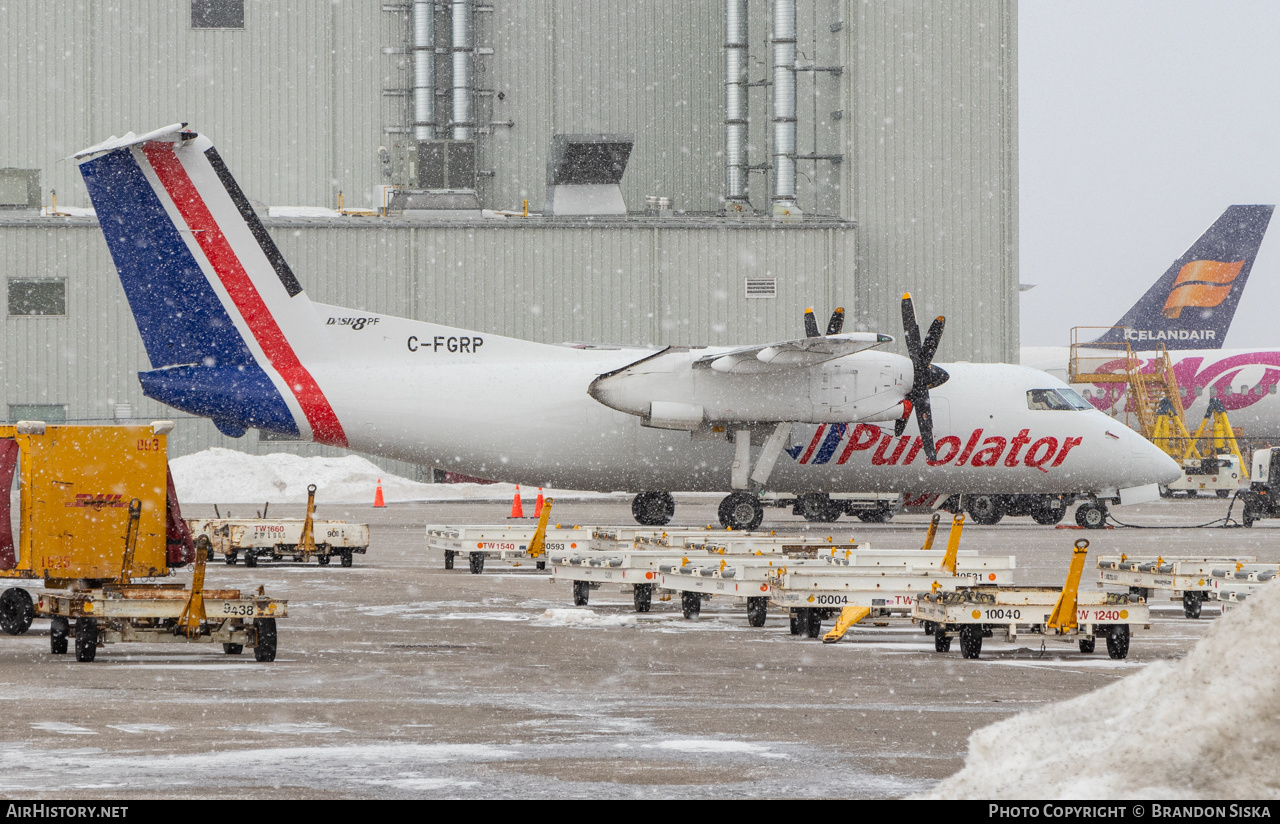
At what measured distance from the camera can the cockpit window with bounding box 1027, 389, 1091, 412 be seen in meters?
29.8

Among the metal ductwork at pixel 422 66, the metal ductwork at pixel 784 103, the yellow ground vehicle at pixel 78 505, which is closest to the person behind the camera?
the yellow ground vehicle at pixel 78 505

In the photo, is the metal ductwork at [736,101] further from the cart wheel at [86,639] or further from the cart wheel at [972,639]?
the cart wheel at [86,639]

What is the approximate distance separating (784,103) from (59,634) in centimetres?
3886

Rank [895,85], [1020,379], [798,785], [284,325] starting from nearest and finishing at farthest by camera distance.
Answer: [798,785], [284,325], [1020,379], [895,85]

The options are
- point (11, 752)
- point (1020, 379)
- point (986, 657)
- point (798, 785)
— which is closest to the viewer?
point (798, 785)

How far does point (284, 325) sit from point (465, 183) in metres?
22.7

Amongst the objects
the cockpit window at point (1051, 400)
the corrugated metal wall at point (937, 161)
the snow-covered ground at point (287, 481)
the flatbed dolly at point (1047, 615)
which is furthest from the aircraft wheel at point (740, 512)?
the corrugated metal wall at point (937, 161)

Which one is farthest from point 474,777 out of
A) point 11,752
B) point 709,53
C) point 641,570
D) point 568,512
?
point 709,53

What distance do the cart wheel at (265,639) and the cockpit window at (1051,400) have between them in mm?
20670

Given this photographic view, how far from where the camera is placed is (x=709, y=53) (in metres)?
52.4

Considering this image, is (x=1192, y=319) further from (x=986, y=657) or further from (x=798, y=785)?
(x=798, y=785)

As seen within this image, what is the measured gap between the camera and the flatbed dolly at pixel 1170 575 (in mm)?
15703

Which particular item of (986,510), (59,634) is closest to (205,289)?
(59,634)

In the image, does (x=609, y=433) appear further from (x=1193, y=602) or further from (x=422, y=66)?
(x=422, y=66)
